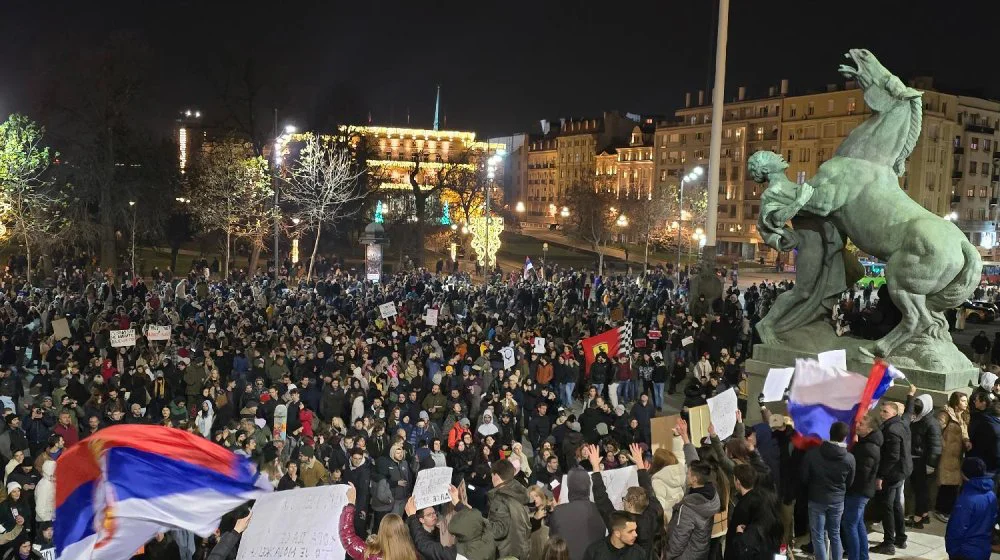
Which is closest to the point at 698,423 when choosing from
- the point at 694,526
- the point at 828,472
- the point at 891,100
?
the point at 828,472

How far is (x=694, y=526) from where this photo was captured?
6.30 metres

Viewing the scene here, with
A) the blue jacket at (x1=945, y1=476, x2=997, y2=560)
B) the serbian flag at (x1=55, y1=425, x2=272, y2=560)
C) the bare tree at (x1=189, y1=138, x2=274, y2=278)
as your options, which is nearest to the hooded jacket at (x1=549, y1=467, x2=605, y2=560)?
the serbian flag at (x1=55, y1=425, x2=272, y2=560)

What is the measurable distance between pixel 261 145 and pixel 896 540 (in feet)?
137

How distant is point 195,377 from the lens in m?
15.9

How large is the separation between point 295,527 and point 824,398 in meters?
4.67

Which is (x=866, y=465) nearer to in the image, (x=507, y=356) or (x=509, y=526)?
(x=509, y=526)

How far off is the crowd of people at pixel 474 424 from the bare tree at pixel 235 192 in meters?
14.1

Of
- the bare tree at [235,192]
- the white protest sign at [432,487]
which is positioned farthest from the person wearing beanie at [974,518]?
the bare tree at [235,192]

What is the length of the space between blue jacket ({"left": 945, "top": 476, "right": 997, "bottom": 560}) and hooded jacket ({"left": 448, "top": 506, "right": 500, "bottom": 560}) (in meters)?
3.43

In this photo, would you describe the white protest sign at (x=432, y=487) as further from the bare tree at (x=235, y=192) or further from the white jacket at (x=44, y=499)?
the bare tree at (x=235, y=192)

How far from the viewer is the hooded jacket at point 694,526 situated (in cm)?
630

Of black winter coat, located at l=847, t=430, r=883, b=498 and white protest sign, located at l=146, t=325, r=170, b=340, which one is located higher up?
black winter coat, located at l=847, t=430, r=883, b=498

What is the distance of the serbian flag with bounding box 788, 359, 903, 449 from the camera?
7.96 metres

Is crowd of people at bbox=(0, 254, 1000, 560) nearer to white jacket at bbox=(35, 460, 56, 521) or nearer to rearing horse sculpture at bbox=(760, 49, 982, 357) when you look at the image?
white jacket at bbox=(35, 460, 56, 521)
